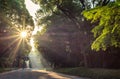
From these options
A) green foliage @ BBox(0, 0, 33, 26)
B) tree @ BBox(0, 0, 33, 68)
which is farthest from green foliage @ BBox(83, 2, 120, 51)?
tree @ BBox(0, 0, 33, 68)

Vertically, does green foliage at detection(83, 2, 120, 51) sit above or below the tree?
below

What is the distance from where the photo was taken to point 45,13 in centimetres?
3797

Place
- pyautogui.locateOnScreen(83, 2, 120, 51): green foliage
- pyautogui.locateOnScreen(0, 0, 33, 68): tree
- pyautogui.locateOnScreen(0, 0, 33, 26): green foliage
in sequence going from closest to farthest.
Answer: pyautogui.locateOnScreen(83, 2, 120, 51): green foliage
pyautogui.locateOnScreen(0, 0, 33, 26): green foliage
pyautogui.locateOnScreen(0, 0, 33, 68): tree

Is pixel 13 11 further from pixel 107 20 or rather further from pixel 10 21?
pixel 107 20

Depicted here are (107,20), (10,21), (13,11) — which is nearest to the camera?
(107,20)

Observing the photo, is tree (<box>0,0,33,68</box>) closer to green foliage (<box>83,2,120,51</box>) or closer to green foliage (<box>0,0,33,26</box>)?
green foliage (<box>0,0,33,26</box>)

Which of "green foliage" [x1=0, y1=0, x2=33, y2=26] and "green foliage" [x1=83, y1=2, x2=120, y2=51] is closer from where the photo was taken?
"green foliage" [x1=83, y1=2, x2=120, y2=51]

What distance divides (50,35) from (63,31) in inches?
219

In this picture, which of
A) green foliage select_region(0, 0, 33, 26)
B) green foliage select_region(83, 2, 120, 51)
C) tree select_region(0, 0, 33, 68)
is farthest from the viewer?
tree select_region(0, 0, 33, 68)

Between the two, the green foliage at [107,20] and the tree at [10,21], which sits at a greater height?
the tree at [10,21]

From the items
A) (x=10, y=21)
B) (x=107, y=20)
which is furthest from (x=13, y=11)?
(x=107, y=20)

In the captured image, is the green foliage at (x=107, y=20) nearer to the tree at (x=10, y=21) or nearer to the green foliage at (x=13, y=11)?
the green foliage at (x=13, y=11)

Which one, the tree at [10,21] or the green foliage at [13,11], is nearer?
the green foliage at [13,11]

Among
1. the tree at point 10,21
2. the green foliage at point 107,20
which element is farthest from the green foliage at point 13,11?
the green foliage at point 107,20
